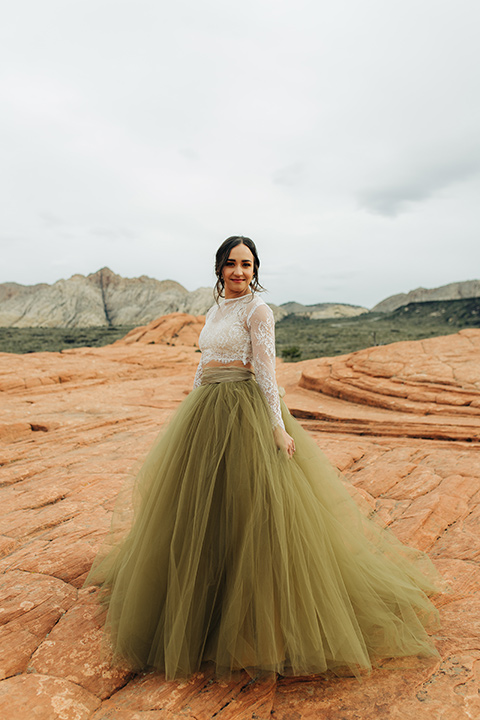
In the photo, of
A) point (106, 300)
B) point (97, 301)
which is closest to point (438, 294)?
point (106, 300)

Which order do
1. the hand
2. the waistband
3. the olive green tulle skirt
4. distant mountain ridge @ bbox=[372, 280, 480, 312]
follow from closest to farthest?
the olive green tulle skirt → the hand → the waistband → distant mountain ridge @ bbox=[372, 280, 480, 312]

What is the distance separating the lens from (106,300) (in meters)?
83.4

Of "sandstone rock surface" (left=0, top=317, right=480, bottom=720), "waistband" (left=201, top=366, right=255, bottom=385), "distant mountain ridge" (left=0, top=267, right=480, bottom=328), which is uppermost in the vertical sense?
"distant mountain ridge" (left=0, top=267, right=480, bottom=328)

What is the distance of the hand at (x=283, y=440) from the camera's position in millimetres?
2051

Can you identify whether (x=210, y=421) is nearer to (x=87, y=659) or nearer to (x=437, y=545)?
(x=87, y=659)

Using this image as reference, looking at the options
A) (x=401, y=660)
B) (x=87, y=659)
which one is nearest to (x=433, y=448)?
(x=401, y=660)

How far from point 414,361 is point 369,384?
122cm

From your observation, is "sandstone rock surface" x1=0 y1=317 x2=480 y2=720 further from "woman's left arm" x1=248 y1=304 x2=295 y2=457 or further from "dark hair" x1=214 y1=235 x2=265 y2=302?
"dark hair" x1=214 y1=235 x2=265 y2=302

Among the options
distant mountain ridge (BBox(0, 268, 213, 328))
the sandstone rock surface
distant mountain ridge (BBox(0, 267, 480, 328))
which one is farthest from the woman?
distant mountain ridge (BBox(0, 268, 213, 328))

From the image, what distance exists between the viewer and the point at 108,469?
468 centimetres

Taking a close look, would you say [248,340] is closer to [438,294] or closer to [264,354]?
[264,354]

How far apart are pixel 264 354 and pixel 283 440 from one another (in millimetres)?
451

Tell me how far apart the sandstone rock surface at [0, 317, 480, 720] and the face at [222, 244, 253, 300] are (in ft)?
4.59

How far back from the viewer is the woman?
177cm
